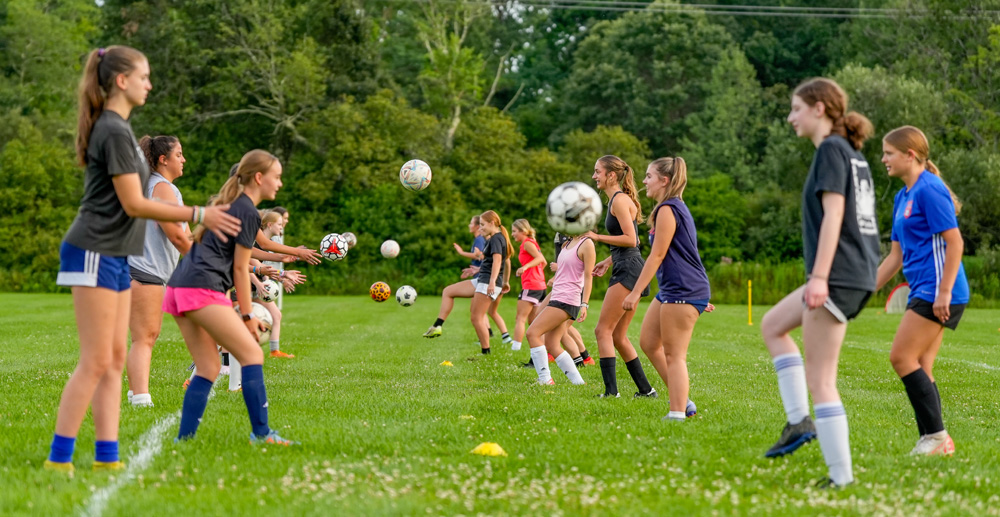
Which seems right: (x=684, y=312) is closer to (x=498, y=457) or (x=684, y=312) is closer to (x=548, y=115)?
(x=498, y=457)

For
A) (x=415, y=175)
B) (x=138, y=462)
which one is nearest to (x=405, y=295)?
(x=415, y=175)

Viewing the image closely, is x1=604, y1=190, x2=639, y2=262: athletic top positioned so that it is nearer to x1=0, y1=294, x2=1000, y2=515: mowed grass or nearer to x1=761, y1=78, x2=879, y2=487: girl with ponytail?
x1=0, y1=294, x2=1000, y2=515: mowed grass

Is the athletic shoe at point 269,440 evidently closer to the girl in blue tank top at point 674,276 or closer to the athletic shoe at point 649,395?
the girl in blue tank top at point 674,276

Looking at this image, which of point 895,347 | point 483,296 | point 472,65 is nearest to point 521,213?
point 472,65

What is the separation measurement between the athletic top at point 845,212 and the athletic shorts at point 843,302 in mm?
27

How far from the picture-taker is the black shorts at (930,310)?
20.4ft

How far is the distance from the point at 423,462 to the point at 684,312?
2.63 metres

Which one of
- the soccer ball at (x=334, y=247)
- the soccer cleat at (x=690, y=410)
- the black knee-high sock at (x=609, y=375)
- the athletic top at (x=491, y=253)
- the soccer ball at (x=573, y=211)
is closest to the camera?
the soccer ball at (x=573, y=211)

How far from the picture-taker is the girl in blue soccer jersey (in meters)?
6.16

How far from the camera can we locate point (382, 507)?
4.75 m

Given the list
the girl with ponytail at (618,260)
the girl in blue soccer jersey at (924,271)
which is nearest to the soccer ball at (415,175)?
the girl with ponytail at (618,260)

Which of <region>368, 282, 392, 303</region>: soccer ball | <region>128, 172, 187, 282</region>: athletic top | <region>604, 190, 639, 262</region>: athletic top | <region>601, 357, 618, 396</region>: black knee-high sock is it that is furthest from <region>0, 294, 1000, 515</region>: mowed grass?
<region>368, 282, 392, 303</region>: soccer ball

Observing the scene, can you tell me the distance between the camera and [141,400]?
8258 mm

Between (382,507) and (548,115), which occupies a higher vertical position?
(548,115)
